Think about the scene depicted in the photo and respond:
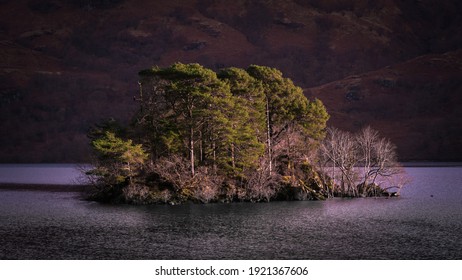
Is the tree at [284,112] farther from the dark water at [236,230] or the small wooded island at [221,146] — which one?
the dark water at [236,230]

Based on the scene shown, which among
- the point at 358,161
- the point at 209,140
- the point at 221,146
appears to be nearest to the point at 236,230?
the point at 209,140

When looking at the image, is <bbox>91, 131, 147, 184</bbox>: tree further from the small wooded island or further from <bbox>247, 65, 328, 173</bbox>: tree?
<bbox>247, 65, 328, 173</bbox>: tree

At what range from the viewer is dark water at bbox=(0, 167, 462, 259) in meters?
56.7

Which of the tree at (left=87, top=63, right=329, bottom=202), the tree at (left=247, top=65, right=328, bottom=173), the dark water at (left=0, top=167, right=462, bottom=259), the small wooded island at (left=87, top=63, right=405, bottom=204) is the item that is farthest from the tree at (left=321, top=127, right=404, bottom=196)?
the dark water at (left=0, top=167, right=462, bottom=259)

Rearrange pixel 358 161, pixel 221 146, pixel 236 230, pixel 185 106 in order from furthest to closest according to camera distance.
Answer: pixel 358 161
pixel 221 146
pixel 185 106
pixel 236 230

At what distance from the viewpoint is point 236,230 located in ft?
228

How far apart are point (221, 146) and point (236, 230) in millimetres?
32890

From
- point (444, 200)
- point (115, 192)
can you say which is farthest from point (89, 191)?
point (444, 200)

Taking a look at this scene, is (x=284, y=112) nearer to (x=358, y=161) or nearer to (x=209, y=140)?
(x=358, y=161)

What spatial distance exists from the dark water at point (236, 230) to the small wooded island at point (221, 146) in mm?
5065

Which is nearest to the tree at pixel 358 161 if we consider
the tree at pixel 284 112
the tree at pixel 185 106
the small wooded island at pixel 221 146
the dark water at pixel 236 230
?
the small wooded island at pixel 221 146

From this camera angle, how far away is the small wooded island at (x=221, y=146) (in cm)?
9712
